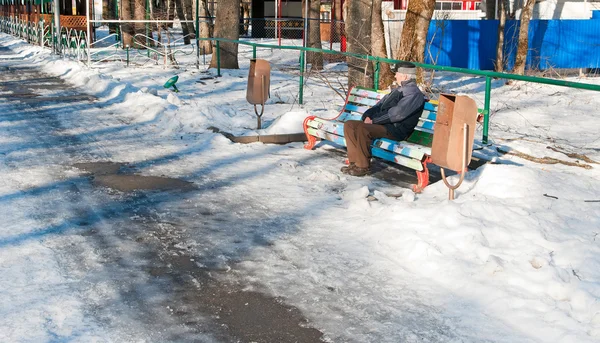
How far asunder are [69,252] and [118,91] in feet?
35.2

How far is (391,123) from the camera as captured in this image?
362 inches

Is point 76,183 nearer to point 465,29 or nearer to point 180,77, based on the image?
point 180,77

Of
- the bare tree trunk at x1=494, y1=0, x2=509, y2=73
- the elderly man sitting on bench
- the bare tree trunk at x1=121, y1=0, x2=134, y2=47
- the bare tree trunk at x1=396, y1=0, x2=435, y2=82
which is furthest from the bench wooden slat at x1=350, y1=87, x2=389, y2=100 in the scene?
the bare tree trunk at x1=121, y1=0, x2=134, y2=47

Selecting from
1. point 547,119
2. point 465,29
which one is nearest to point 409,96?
point 547,119

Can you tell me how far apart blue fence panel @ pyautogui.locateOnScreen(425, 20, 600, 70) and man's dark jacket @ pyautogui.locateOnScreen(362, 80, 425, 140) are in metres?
19.4

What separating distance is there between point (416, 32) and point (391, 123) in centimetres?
771

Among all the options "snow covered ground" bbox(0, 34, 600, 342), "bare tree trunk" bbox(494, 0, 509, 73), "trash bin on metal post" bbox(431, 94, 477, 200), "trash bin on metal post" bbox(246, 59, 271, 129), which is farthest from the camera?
"bare tree trunk" bbox(494, 0, 509, 73)

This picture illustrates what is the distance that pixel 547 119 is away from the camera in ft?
54.7

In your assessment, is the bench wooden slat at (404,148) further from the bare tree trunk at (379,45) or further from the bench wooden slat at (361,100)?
the bare tree trunk at (379,45)

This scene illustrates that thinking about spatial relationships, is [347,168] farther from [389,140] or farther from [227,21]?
[227,21]

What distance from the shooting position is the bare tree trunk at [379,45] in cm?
1647

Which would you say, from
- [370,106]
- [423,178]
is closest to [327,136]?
[370,106]

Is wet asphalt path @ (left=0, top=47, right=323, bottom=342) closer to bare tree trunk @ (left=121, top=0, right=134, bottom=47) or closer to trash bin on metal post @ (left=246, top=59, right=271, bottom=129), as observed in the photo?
trash bin on metal post @ (left=246, top=59, right=271, bottom=129)

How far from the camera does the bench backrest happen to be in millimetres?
9391
